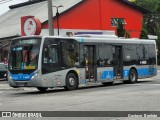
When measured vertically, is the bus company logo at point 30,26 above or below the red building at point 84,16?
below

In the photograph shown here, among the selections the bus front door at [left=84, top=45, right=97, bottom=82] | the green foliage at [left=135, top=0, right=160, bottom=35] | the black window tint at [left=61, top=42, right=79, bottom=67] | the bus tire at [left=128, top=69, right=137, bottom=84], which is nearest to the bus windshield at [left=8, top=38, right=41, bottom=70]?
the black window tint at [left=61, top=42, right=79, bottom=67]

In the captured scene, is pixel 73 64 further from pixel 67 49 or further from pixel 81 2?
pixel 81 2

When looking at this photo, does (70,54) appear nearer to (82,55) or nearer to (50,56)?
(82,55)

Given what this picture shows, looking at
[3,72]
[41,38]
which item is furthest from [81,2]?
[41,38]

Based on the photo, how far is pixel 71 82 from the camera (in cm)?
2173

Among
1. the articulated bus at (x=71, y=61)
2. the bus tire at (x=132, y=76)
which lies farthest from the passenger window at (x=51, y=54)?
the bus tire at (x=132, y=76)

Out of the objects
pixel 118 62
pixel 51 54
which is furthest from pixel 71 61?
pixel 118 62

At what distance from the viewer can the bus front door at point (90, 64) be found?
23016 mm

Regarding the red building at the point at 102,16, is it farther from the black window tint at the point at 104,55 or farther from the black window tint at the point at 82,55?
the black window tint at the point at 82,55

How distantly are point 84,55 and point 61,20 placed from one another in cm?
2026

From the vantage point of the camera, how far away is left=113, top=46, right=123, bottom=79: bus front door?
25.0 metres

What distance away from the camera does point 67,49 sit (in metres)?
21.8

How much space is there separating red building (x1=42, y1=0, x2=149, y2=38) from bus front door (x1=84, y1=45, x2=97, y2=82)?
18524 millimetres

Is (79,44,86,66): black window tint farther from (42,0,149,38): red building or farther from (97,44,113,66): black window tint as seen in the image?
(42,0,149,38): red building
